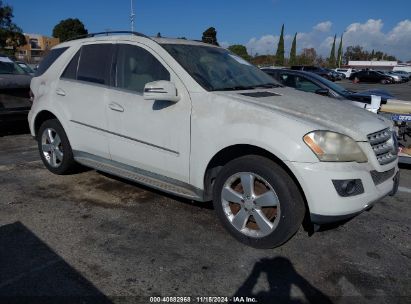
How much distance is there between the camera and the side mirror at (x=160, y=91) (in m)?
3.58

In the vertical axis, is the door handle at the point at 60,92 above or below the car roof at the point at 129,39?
below

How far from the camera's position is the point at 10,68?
342 inches

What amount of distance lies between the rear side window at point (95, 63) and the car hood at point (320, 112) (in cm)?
155

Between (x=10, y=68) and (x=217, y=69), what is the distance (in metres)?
6.42

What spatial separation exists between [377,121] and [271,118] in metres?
1.11

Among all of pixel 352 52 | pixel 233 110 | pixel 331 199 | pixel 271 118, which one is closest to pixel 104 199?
pixel 233 110

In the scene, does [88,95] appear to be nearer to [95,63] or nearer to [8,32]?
[95,63]

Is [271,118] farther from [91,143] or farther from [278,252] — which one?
[91,143]

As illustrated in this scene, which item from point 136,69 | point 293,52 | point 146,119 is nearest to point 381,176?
point 146,119

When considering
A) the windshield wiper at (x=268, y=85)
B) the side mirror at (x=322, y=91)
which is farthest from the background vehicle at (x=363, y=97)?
the windshield wiper at (x=268, y=85)

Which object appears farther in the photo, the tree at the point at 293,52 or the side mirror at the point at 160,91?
the tree at the point at 293,52

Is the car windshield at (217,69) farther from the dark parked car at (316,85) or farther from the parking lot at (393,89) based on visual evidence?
the parking lot at (393,89)

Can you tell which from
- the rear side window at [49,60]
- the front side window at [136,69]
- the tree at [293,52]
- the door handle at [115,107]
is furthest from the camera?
the tree at [293,52]

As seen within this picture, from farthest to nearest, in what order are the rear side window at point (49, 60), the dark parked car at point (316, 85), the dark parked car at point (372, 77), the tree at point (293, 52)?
the tree at point (293, 52) → the dark parked car at point (372, 77) → the dark parked car at point (316, 85) → the rear side window at point (49, 60)
